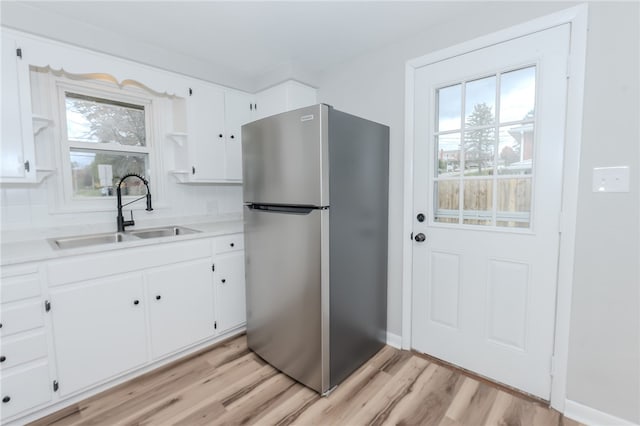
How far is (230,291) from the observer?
2.34 meters

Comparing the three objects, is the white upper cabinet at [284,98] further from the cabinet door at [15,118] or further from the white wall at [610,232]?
the white wall at [610,232]

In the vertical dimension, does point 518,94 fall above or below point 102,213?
above

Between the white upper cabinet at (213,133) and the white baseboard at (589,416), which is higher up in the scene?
the white upper cabinet at (213,133)

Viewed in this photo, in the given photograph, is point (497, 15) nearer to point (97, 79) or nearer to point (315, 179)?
point (315, 179)

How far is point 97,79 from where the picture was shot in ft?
7.09

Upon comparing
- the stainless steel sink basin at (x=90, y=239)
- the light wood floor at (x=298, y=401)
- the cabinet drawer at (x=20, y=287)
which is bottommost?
the light wood floor at (x=298, y=401)

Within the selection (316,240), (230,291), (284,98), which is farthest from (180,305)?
(284,98)

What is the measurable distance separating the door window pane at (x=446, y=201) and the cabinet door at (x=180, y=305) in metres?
1.72

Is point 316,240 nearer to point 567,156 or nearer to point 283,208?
point 283,208

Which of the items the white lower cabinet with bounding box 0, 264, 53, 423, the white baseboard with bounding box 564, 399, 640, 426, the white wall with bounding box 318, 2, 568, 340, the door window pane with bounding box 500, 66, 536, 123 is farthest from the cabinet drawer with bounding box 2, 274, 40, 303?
the white baseboard with bounding box 564, 399, 640, 426

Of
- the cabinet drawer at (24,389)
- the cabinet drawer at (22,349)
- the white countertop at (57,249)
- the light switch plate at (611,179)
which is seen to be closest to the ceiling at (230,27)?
the light switch plate at (611,179)

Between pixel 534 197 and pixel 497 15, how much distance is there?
3.48ft

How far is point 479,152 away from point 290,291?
1.46 metres

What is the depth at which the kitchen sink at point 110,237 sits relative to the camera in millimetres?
1936
